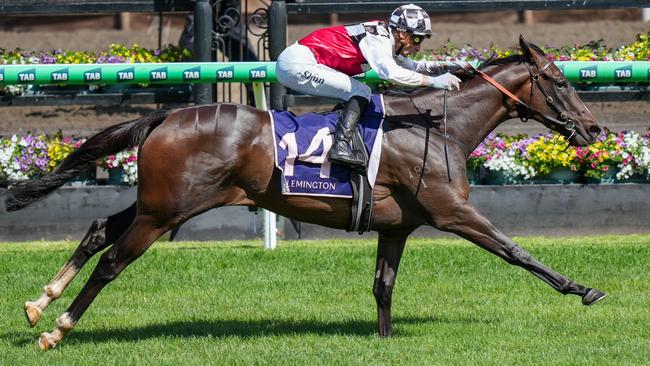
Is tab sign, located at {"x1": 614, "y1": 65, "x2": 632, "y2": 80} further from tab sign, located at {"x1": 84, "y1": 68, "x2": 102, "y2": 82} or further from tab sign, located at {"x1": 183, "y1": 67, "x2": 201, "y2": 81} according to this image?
tab sign, located at {"x1": 84, "y1": 68, "x2": 102, "y2": 82}

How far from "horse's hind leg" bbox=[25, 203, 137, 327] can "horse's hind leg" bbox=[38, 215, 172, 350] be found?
6.9 inches

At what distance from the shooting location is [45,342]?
712 centimetres

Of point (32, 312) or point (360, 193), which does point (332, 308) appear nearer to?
point (360, 193)

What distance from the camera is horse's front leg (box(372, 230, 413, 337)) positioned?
7613 millimetres

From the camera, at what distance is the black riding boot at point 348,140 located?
7180mm

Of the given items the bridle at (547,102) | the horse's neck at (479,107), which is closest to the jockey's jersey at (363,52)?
the horse's neck at (479,107)

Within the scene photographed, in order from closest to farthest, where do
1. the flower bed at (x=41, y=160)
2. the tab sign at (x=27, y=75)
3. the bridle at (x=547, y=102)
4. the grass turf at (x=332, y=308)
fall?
the grass turf at (x=332, y=308) → the bridle at (x=547, y=102) → the tab sign at (x=27, y=75) → the flower bed at (x=41, y=160)

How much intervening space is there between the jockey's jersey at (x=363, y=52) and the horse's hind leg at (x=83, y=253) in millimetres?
1603

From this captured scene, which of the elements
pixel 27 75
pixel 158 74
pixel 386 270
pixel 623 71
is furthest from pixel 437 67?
pixel 27 75

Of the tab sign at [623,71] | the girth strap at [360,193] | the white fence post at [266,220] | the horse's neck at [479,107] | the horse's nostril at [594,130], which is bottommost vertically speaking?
the white fence post at [266,220]

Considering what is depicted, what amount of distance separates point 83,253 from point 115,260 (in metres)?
0.38

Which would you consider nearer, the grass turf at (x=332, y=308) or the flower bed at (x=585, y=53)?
the grass turf at (x=332, y=308)

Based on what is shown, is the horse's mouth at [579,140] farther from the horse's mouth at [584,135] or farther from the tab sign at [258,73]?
the tab sign at [258,73]

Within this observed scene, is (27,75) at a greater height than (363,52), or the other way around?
(363,52)
